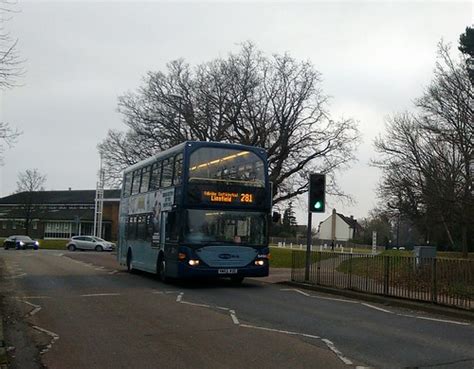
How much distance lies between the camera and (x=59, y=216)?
90.8 m

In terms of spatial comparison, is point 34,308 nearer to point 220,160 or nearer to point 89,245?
point 220,160

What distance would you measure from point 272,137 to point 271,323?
98.8 ft

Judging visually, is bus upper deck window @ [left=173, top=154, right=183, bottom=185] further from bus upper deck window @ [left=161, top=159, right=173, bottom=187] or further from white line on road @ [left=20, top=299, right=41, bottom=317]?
white line on road @ [left=20, top=299, right=41, bottom=317]

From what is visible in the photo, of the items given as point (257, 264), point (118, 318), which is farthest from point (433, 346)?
point (257, 264)

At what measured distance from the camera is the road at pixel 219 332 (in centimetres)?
772

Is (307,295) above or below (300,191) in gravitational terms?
below

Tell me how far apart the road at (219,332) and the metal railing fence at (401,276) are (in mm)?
964

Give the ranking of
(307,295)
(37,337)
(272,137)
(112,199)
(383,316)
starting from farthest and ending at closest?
(112,199) < (272,137) < (307,295) < (383,316) < (37,337)

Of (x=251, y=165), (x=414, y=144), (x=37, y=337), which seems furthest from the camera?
(x=414, y=144)

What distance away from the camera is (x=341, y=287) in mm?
16938

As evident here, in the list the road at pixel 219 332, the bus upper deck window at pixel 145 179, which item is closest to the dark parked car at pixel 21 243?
the bus upper deck window at pixel 145 179

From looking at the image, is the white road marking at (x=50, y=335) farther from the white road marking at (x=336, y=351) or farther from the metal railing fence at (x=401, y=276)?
the metal railing fence at (x=401, y=276)

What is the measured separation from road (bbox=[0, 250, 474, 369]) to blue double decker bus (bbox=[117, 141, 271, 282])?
129cm

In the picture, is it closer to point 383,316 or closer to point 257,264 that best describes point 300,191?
point 257,264
